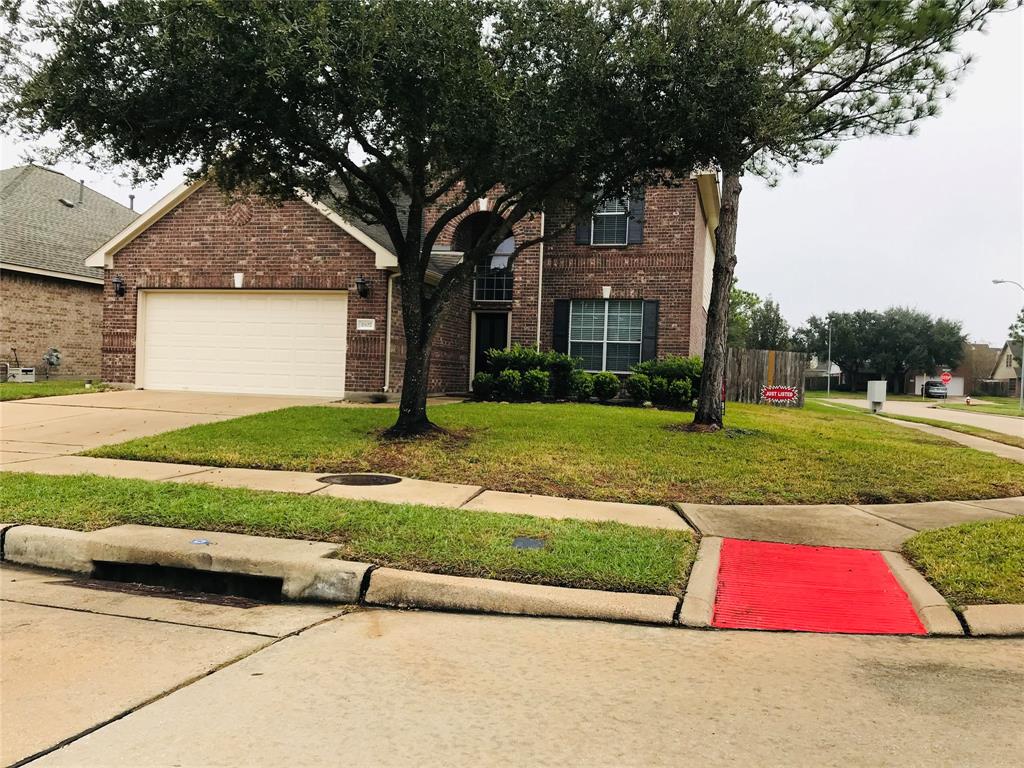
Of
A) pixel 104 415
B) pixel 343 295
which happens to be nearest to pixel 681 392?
pixel 343 295

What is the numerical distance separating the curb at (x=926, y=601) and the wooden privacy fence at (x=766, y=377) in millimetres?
16750

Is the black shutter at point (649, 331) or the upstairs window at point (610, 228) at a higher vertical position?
the upstairs window at point (610, 228)

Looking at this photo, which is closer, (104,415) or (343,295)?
(104,415)


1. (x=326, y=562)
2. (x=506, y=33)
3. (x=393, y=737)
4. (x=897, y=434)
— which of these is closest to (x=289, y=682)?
(x=393, y=737)

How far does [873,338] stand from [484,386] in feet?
202

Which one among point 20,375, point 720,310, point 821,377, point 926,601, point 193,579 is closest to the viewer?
point 926,601

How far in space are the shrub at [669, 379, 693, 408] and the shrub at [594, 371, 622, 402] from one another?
1.36 meters

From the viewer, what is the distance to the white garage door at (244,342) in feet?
52.7

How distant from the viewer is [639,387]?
55.0 feet

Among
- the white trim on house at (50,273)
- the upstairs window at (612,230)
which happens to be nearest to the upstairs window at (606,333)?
the upstairs window at (612,230)

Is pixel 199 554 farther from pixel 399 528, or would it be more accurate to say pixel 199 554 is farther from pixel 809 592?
pixel 809 592

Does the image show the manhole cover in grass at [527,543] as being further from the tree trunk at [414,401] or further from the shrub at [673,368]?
the shrub at [673,368]

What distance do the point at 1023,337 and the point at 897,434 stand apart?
224ft

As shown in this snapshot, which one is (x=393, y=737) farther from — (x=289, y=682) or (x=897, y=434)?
(x=897, y=434)
